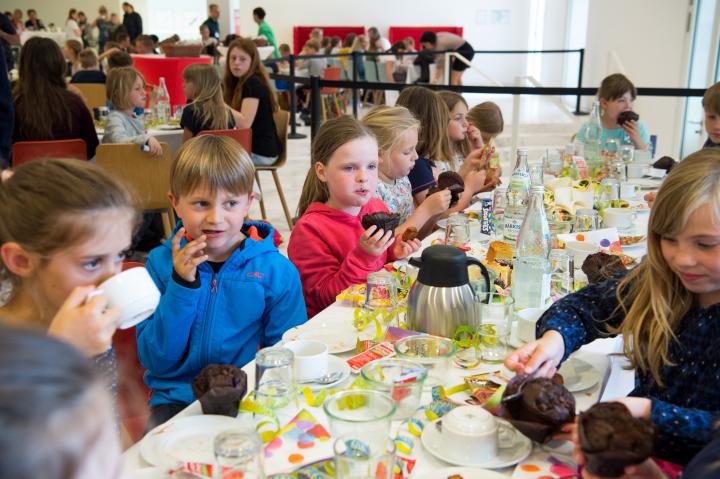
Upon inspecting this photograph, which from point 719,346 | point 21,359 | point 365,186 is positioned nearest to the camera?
point 21,359

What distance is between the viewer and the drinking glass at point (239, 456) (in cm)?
98

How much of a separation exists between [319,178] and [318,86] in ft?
9.24

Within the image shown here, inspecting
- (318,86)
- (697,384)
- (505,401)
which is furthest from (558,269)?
(318,86)

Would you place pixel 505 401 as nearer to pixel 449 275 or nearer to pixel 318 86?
pixel 449 275

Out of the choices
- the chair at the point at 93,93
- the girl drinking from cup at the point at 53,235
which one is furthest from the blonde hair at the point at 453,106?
the chair at the point at 93,93

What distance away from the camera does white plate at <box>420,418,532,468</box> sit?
110 centimetres

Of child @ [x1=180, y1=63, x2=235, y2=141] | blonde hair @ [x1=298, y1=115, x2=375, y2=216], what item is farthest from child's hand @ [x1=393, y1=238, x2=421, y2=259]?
child @ [x1=180, y1=63, x2=235, y2=141]

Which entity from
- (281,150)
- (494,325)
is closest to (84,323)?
(494,325)

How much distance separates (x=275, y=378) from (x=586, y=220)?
5.38 ft

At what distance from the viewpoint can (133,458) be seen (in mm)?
1116

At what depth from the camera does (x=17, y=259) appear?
134 centimetres

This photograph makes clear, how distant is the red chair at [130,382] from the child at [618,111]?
3.20 m

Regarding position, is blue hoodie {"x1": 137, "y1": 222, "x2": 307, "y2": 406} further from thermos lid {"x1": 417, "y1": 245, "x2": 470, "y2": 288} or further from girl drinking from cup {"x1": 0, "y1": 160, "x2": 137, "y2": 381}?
thermos lid {"x1": 417, "y1": 245, "x2": 470, "y2": 288}

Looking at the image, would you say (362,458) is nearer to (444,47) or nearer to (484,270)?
(484,270)
